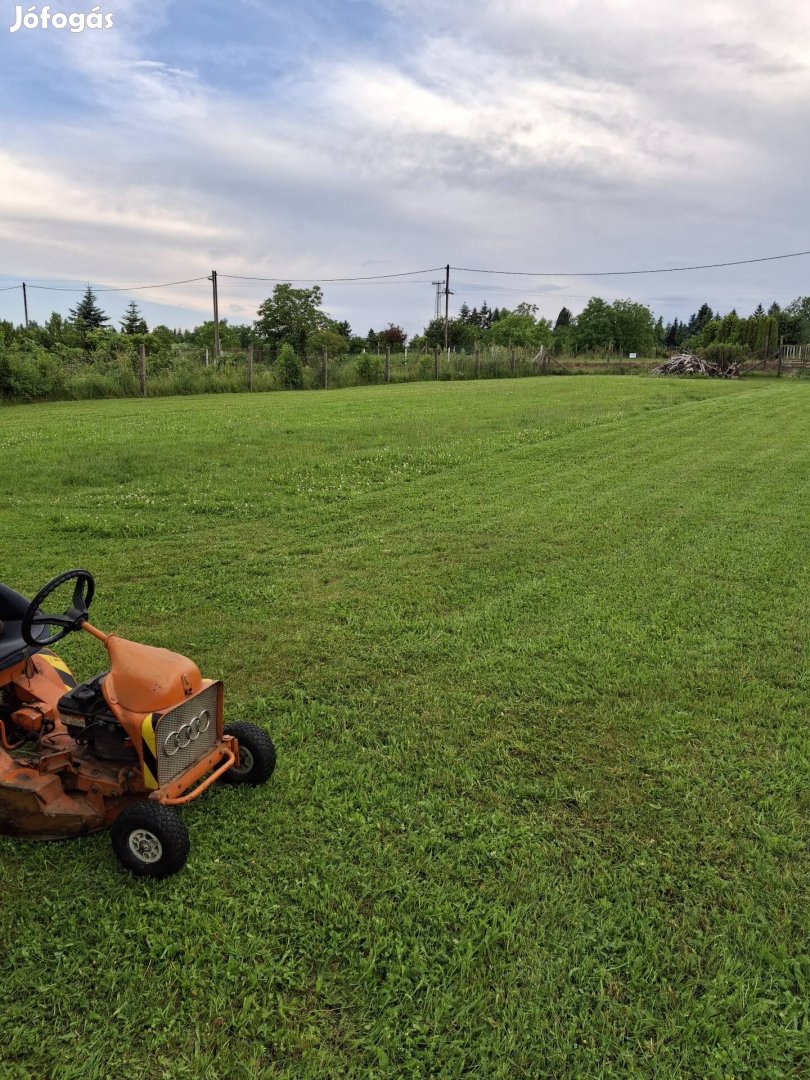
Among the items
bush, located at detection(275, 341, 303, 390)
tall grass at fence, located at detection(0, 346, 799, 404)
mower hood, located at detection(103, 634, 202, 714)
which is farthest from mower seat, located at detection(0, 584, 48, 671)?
bush, located at detection(275, 341, 303, 390)

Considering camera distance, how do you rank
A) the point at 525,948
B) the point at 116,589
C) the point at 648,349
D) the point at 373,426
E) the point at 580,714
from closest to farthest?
the point at 525,948 < the point at 580,714 < the point at 116,589 < the point at 373,426 < the point at 648,349

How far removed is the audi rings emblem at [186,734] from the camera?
250 centimetres

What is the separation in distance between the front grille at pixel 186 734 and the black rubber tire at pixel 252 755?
134 mm

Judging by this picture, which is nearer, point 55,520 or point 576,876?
point 576,876

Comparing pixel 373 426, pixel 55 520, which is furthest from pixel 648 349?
pixel 55 520

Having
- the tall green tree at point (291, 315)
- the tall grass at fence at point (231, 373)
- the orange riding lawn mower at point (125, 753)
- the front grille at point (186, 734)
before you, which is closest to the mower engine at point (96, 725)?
the orange riding lawn mower at point (125, 753)

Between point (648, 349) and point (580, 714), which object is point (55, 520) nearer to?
point (580, 714)

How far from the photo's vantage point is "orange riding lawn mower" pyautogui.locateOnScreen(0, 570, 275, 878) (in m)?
2.43

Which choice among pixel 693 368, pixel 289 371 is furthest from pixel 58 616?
pixel 693 368

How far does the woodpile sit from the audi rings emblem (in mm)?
37128

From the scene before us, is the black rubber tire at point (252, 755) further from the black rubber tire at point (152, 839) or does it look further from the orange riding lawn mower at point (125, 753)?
the black rubber tire at point (152, 839)

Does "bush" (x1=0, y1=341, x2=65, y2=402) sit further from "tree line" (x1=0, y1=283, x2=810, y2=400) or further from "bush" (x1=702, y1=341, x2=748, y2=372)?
"bush" (x1=702, y1=341, x2=748, y2=372)

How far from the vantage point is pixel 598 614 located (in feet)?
15.3

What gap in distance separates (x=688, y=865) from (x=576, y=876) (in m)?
0.41
